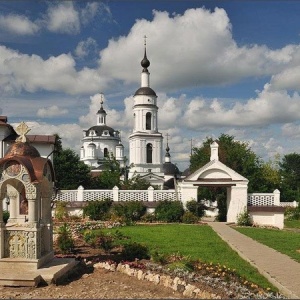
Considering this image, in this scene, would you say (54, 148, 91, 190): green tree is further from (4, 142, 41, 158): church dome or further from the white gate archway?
(4, 142, 41, 158): church dome

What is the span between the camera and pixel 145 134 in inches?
2060

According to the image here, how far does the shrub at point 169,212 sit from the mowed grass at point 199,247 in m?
4.92

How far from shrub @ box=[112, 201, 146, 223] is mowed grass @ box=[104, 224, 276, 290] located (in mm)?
5629

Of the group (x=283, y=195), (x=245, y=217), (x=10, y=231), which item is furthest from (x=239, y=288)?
(x=283, y=195)

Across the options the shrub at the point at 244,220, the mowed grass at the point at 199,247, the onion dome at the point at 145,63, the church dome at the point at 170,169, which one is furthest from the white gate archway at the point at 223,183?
the church dome at the point at 170,169

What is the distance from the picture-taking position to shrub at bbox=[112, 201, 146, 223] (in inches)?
1006

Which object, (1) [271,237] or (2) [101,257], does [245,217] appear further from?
(2) [101,257]

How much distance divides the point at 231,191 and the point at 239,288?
18.4 metres

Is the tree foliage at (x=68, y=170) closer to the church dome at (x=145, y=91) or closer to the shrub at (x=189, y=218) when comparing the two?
the church dome at (x=145, y=91)

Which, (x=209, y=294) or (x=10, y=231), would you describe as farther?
(x=10, y=231)

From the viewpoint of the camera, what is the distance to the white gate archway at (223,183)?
1034 inches

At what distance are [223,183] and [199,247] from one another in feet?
39.8

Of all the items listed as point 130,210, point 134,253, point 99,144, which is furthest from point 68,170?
point 99,144

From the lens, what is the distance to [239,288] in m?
8.23
